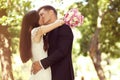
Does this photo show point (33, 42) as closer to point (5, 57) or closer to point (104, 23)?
point (5, 57)

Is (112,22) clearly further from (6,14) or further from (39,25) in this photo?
(39,25)

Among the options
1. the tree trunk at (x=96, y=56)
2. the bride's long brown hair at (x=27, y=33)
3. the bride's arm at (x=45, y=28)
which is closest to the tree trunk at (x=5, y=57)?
the tree trunk at (x=96, y=56)

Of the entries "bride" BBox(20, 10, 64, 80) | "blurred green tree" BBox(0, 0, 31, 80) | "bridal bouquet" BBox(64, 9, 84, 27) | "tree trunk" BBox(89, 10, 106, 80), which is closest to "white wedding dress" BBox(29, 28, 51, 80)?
"bride" BBox(20, 10, 64, 80)

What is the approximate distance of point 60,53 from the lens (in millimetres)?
5305

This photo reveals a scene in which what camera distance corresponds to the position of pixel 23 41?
5586mm

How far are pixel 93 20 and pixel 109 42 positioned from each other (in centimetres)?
174

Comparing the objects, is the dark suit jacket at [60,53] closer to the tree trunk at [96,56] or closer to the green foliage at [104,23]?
the green foliage at [104,23]

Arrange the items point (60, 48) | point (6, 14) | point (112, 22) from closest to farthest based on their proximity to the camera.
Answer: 1. point (60, 48)
2. point (6, 14)
3. point (112, 22)

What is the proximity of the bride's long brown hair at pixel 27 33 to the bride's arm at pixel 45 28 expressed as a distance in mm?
126

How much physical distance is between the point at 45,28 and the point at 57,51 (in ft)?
1.10

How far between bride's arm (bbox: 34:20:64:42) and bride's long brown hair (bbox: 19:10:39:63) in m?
0.13

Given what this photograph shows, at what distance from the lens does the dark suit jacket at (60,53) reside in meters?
5.31

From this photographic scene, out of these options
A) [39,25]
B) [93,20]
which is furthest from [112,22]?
[39,25]

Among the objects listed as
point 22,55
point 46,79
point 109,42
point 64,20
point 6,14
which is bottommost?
point 109,42
